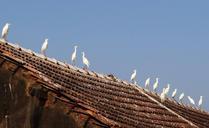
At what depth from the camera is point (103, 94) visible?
67.6 feet

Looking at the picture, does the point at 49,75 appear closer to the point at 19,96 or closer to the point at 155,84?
the point at 19,96

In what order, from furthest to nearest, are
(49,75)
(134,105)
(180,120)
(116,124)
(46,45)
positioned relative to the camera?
(46,45), (180,120), (134,105), (49,75), (116,124)

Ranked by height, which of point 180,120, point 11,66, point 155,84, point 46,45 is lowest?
point 11,66

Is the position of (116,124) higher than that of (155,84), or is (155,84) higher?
(155,84)

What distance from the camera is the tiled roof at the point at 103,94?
17.3 m

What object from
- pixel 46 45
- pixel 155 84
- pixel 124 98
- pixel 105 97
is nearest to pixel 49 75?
pixel 105 97

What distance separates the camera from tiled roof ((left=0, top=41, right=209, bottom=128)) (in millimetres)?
17297

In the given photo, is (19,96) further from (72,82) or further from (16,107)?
(72,82)

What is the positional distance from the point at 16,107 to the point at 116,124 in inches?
130

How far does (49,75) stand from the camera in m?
18.5

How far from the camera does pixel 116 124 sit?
16.4 meters

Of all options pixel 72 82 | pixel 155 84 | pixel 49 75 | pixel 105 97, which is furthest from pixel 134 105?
pixel 155 84

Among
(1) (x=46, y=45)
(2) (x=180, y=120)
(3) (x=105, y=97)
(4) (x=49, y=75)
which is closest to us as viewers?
(4) (x=49, y=75)

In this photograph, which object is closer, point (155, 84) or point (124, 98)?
point (124, 98)
